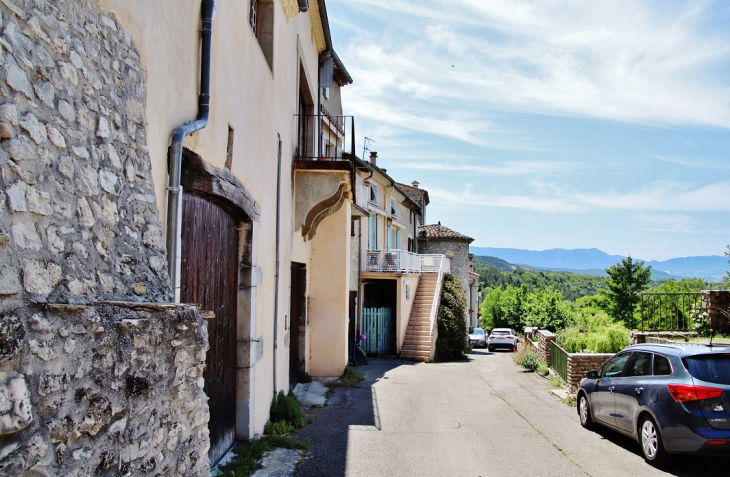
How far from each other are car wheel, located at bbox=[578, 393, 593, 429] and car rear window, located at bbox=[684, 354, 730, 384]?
2.66 m

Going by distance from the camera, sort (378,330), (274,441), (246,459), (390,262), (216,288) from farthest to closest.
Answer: (390,262), (378,330), (274,441), (246,459), (216,288)

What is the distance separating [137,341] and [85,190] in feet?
2.77

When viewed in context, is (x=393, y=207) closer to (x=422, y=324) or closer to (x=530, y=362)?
(x=422, y=324)

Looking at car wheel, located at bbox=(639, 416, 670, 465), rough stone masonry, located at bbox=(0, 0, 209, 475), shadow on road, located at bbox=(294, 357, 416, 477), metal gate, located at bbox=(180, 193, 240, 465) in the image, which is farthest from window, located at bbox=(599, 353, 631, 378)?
rough stone masonry, located at bbox=(0, 0, 209, 475)

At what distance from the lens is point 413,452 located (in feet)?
26.6

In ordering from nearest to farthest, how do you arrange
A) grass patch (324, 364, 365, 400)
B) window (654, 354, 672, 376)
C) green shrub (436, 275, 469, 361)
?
window (654, 354, 672, 376) → grass patch (324, 364, 365, 400) → green shrub (436, 275, 469, 361)

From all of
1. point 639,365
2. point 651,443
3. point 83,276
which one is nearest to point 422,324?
point 639,365

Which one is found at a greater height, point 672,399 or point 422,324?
point 672,399

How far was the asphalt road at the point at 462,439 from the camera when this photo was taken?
289 inches

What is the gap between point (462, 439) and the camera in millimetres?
8953

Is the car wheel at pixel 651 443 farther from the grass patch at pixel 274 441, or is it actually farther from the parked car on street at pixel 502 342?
the parked car on street at pixel 502 342

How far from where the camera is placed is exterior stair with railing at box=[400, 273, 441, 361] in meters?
22.1

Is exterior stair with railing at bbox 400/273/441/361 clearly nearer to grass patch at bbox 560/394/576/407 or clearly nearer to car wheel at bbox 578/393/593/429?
grass patch at bbox 560/394/576/407

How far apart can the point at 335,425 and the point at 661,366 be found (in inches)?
203
